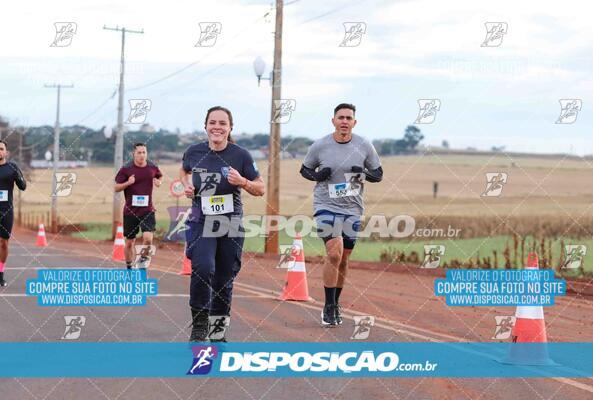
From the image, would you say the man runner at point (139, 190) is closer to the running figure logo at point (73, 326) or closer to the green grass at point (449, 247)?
the running figure logo at point (73, 326)

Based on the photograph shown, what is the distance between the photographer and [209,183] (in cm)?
947

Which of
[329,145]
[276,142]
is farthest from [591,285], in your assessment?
[276,142]

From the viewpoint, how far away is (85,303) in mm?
13547

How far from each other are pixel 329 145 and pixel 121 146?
101 ft

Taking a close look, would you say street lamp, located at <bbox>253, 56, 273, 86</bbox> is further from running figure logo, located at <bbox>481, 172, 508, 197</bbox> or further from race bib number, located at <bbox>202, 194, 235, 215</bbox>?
race bib number, located at <bbox>202, 194, 235, 215</bbox>

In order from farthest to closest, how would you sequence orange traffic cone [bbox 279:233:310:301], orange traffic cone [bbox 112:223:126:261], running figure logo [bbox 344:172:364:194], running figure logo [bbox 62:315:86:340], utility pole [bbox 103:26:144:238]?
utility pole [bbox 103:26:144:238] → orange traffic cone [bbox 112:223:126:261] → orange traffic cone [bbox 279:233:310:301] → running figure logo [bbox 344:172:364:194] → running figure logo [bbox 62:315:86:340]

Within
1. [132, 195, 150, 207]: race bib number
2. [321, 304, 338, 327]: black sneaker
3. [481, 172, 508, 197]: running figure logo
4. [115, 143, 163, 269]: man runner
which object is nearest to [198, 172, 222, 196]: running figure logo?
[321, 304, 338, 327]: black sneaker

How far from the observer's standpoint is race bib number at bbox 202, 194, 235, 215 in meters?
9.44

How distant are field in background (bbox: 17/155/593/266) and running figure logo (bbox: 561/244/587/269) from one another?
1759 mm

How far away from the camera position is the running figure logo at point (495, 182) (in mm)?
16828

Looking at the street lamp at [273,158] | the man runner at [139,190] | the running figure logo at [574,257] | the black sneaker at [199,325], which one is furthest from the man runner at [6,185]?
the street lamp at [273,158]

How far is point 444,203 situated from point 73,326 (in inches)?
1481

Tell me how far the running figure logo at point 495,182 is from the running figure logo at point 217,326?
26.1 feet

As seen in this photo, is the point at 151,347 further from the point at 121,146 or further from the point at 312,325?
the point at 121,146
